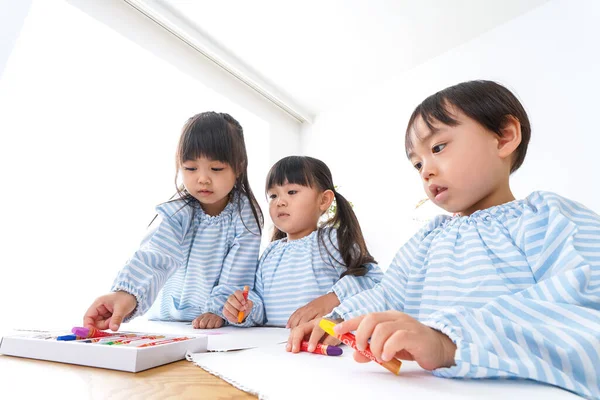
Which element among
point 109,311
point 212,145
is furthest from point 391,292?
point 212,145

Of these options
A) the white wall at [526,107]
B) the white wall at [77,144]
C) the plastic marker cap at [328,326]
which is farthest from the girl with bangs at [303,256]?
the white wall at [526,107]

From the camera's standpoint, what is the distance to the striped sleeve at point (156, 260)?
80 cm

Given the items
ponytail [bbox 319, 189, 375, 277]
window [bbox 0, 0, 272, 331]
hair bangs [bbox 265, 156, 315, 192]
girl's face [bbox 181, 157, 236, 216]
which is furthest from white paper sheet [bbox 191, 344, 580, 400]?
window [bbox 0, 0, 272, 331]

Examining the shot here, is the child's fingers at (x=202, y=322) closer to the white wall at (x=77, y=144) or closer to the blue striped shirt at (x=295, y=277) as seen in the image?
the blue striped shirt at (x=295, y=277)

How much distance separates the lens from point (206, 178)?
103 cm

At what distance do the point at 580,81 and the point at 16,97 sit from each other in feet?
9.18

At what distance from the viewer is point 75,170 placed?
1.79 m

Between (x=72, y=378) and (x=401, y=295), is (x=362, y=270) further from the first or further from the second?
(x=72, y=378)

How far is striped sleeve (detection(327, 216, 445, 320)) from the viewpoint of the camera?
2.00 ft

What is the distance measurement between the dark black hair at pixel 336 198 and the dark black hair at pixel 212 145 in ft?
0.40

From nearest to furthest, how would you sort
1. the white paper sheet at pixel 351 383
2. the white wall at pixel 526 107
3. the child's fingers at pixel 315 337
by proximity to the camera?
the white paper sheet at pixel 351 383
the child's fingers at pixel 315 337
the white wall at pixel 526 107

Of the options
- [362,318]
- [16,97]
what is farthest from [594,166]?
[16,97]

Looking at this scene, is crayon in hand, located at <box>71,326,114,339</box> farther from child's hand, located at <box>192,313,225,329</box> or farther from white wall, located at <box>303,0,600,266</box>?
white wall, located at <box>303,0,600,266</box>

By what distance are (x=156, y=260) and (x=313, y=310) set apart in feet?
1.28
